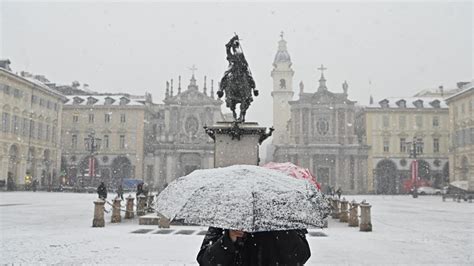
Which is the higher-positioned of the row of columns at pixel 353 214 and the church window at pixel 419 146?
the church window at pixel 419 146

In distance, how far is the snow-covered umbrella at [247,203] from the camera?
10.0ft

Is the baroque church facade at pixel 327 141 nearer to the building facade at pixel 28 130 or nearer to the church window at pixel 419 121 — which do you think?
the church window at pixel 419 121

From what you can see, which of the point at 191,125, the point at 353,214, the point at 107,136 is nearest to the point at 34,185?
the point at 107,136

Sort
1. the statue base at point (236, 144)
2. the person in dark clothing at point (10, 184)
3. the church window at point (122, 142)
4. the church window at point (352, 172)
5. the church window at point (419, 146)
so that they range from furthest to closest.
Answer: the church window at point (122, 142), the church window at point (352, 172), the church window at point (419, 146), the person in dark clothing at point (10, 184), the statue base at point (236, 144)

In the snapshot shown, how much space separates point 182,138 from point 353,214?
49.1m

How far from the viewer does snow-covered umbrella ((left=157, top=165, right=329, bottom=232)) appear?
3.05 metres

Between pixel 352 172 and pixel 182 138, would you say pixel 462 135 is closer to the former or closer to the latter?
pixel 352 172

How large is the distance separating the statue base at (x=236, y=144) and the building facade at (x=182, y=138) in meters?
50.5

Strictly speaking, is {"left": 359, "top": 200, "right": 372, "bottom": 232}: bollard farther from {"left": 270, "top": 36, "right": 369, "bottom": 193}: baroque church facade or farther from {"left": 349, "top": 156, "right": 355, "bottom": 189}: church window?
{"left": 349, "top": 156, "right": 355, "bottom": 189}: church window

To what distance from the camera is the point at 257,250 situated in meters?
3.23

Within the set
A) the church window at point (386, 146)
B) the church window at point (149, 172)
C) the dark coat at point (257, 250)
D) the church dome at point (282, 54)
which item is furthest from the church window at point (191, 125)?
the dark coat at point (257, 250)

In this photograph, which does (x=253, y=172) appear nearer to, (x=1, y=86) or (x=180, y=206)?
(x=180, y=206)

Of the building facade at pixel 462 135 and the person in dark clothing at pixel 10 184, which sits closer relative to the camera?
the person in dark clothing at pixel 10 184

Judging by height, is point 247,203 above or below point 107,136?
below
